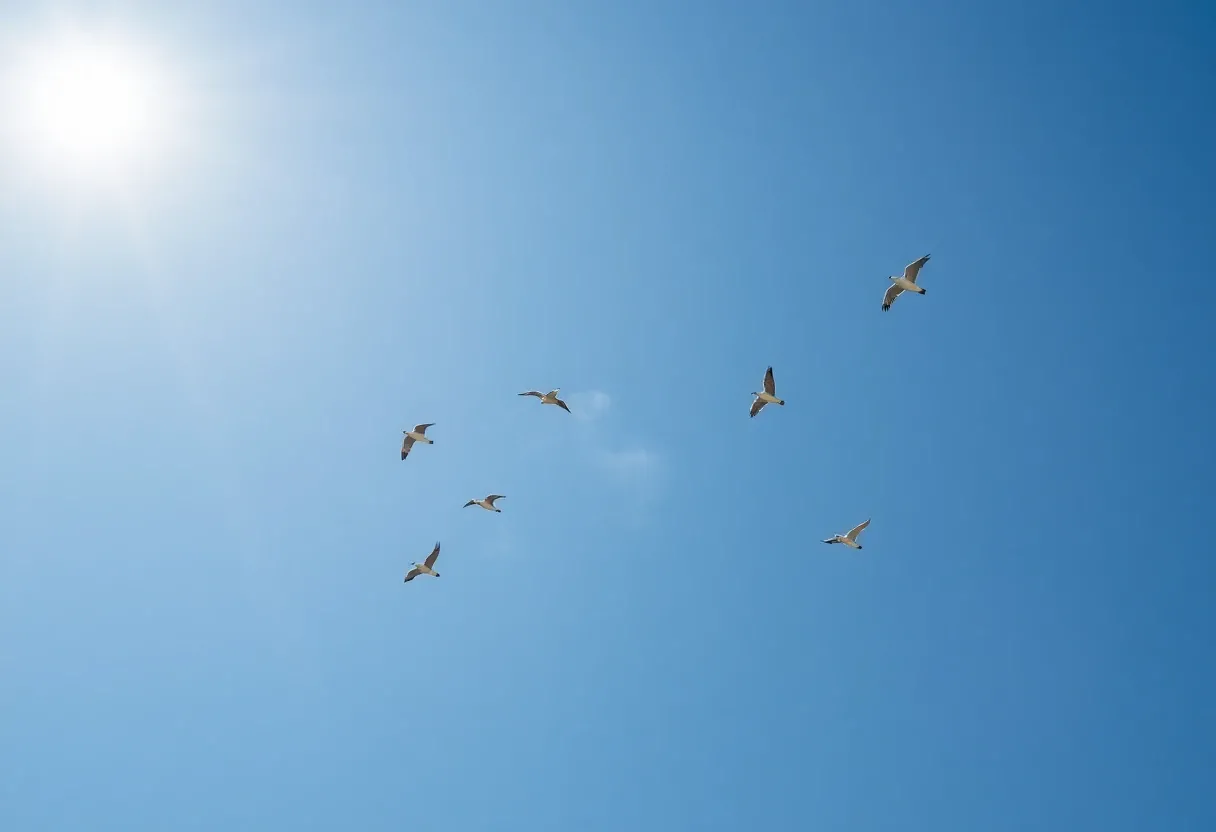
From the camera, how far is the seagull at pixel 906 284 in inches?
2921

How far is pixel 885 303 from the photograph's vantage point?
75688mm

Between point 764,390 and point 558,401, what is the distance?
1199 centimetres

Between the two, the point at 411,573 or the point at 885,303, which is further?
the point at 411,573

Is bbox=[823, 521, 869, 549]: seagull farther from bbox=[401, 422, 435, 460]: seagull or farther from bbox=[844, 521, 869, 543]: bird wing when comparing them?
bbox=[401, 422, 435, 460]: seagull

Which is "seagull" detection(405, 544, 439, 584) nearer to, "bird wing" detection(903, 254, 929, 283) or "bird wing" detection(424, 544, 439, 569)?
"bird wing" detection(424, 544, 439, 569)

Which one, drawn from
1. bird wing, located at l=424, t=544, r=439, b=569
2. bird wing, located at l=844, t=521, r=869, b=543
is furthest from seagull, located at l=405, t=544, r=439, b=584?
bird wing, located at l=844, t=521, r=869, b=543

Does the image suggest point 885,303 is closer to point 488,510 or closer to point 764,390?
point 764,390

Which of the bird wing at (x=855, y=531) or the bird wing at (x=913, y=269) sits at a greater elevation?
the bird wing at (x=913, y=269)

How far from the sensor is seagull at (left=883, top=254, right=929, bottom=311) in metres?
74.2

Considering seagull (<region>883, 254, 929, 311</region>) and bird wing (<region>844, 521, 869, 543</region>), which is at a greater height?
seagull (<region>883, 254, 929, 311</region>)

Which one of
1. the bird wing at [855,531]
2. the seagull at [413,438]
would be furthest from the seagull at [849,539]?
the seagull at [413,438]

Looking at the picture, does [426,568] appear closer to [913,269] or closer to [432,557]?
[432,557]

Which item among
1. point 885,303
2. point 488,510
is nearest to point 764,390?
point 885,303

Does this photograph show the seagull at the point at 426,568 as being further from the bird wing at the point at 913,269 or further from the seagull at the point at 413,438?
the bird wing at the point at 913,269
